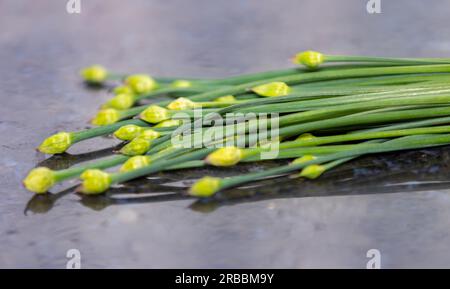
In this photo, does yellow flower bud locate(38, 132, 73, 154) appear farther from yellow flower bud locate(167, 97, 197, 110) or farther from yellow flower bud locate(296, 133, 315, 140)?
yellow flower bud locate(296, 133, 315, 140)

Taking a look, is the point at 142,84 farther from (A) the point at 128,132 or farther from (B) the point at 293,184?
(B) the point at 293,184

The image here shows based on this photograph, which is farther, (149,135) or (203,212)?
(149,135)

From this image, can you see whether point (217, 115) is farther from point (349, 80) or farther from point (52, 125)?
point (52, 125)

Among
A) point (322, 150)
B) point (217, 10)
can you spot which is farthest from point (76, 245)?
point (217, 10)

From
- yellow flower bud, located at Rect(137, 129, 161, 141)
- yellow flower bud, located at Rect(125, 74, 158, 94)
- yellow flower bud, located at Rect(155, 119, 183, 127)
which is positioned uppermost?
yellow flower bud, located at Rect(125, 74, 158, 94)
